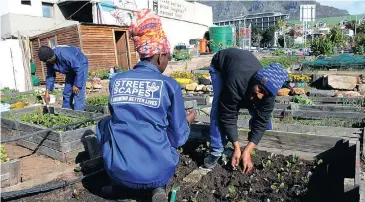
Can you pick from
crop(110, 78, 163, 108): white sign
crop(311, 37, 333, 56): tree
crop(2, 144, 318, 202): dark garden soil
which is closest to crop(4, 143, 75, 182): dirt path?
crop(2, 144, 318, 202): dark garden soil

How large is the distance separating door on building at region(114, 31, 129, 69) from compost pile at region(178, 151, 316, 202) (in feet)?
45.9

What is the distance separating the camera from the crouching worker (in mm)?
2348

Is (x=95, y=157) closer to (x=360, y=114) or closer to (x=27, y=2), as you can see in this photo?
(x=360, y=114)

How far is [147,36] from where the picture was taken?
96.7 inches

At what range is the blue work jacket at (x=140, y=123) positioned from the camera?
2344 mm

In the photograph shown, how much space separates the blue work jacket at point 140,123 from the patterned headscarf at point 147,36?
115 millimetres

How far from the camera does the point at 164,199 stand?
2510 millimetres

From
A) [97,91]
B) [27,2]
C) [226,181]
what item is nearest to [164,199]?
[226,181]

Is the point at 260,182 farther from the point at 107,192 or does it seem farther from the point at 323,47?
the point at 323,47

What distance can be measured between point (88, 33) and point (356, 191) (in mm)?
13378

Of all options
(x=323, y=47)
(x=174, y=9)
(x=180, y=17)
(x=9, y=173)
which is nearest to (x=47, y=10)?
(x=174, y=9)

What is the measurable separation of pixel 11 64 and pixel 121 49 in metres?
6.64

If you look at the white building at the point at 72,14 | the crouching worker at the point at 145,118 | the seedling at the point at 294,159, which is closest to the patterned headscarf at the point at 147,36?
the crouching worker at the point at 145,118

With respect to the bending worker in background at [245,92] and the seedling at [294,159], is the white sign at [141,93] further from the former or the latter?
the seedling at [294,159]
